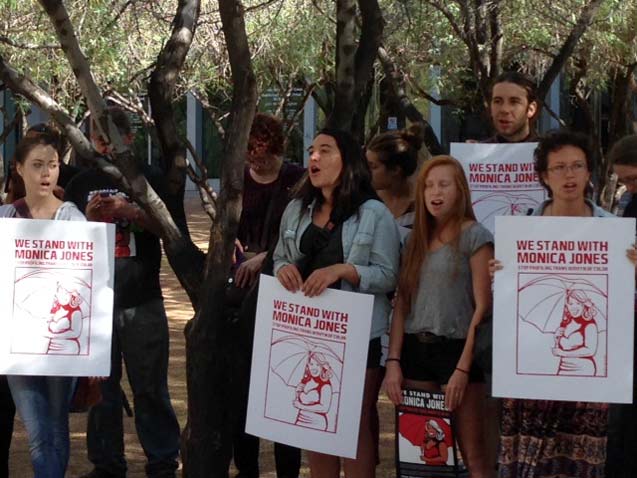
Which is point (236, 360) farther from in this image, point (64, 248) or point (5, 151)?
point (5, 151)

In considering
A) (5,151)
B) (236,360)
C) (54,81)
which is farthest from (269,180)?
(5,151)

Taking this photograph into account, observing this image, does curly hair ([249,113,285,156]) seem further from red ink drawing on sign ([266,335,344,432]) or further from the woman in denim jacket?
red ink drawing on sign ([266,335,344,432])

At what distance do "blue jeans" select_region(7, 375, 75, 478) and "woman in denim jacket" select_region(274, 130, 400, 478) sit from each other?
1193 millimetres

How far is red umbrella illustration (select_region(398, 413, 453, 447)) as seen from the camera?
5367 millimetres

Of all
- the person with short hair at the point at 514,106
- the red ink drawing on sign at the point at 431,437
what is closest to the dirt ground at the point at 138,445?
the red ink drawing on sign at the point at 431,437

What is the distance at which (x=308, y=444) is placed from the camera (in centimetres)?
554

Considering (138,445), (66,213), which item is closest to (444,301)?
(66,213)

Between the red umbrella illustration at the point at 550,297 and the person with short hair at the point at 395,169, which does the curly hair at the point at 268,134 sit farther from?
the red umbrella illustration at the point at 550,297

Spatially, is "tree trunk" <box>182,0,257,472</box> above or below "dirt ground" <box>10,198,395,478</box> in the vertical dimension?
above

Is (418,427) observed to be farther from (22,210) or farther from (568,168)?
(22,210)

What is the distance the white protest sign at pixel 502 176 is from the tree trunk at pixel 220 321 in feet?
3.72

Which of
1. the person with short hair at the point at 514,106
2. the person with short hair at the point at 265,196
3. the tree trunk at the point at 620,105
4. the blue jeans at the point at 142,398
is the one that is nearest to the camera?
the person with short hair at the point at 514,106

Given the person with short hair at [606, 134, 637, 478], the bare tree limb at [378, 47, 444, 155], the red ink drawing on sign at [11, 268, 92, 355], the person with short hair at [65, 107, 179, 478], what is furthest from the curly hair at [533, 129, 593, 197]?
the bare tree limb at [378, 47, 444, 155]

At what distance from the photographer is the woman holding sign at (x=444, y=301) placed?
5.39m
